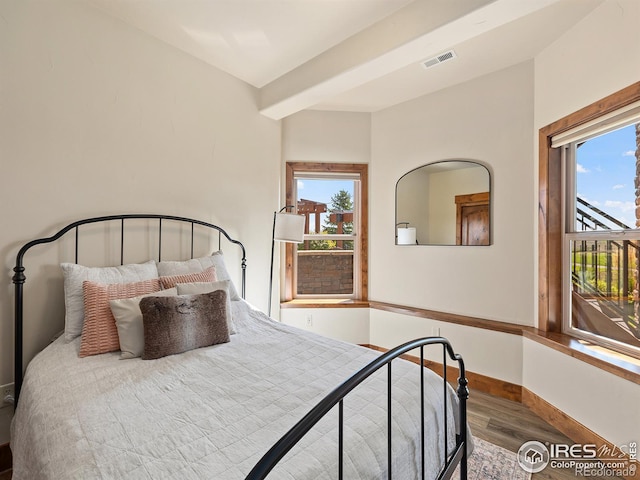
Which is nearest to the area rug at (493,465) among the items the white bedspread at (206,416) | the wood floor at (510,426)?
the wood floor at (510,426)

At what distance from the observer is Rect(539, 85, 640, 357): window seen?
1856 millimetres

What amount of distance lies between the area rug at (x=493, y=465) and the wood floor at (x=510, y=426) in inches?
2.4

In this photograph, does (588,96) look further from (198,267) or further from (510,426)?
(198,267)

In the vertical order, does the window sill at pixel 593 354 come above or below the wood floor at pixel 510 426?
above

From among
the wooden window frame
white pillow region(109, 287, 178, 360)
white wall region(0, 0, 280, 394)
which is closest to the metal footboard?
white pillow region(109, 287, 178, 360)

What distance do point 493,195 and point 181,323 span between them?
258 centimetres

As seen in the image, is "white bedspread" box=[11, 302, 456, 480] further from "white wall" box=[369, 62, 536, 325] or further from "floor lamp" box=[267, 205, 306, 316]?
"white wall" box=[369, 62, 536, 325]

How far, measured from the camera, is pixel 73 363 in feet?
4.64

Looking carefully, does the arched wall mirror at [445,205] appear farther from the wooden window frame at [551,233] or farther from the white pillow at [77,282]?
the white pillow at [77,282]

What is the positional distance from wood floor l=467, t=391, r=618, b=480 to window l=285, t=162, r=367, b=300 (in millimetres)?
1462

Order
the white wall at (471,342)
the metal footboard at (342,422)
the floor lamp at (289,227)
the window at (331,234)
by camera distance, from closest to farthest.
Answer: the metal footboard at (342,422) → the white wall at (471,342) → the floor lamp at (289,227) → the window at (331,234)

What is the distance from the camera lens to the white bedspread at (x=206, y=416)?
85cm

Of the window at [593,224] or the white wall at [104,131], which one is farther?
the window at [593,224]

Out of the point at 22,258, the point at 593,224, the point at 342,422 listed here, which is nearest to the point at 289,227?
the point at 22,258
